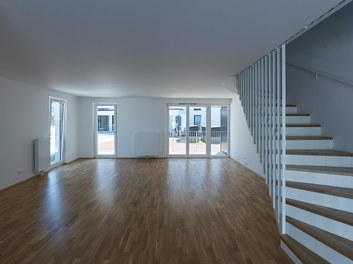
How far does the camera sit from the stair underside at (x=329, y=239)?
1.93 m

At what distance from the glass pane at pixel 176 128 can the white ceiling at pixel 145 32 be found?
16.9 ft

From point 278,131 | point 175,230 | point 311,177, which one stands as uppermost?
point 278,131

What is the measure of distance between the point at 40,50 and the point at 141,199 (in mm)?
2869

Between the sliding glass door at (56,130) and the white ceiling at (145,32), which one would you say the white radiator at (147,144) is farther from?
the white ceiling at (145,32)

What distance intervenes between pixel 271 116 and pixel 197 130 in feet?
20.8

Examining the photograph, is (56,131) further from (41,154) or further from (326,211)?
(326,211)

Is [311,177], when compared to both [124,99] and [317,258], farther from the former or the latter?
[124,99]

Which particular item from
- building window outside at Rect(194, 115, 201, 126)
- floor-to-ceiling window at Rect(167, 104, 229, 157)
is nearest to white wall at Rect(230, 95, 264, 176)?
floor-to-ceiling window at Rect(167, 104, 229, 157)

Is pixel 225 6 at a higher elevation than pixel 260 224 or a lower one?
higher

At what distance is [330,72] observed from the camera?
3.49 metres


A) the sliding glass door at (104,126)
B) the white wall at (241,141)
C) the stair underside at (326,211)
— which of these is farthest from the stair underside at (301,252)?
the sliding glass door at (104,126)

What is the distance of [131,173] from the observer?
6625 mm

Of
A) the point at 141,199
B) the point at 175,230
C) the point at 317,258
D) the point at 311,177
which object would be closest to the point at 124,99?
the point at 141,199

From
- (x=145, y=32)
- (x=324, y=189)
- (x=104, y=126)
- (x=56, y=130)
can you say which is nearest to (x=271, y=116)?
(x=324, y=189)
